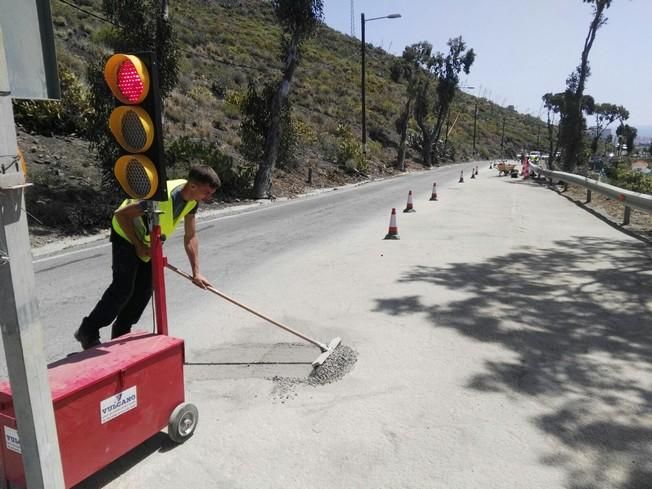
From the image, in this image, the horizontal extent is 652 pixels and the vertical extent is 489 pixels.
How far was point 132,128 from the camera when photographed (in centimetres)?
316

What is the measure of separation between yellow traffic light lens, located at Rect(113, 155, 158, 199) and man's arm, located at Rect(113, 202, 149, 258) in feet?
1.46

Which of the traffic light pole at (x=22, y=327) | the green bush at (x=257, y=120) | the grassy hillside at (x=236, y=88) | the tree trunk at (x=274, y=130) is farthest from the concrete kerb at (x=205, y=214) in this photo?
the traffic light pole at (x=22, y=327)

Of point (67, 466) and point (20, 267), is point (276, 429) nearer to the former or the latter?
point (67, 466)

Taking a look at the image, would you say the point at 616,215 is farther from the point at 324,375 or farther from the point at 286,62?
the point at 324,375

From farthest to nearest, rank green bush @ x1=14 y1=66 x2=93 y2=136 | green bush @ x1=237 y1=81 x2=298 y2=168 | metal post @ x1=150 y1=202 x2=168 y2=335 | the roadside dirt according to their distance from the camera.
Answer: green bush @ x1=237 y1=81 x2=298 y2=168 → green bush @ x1=14 y1=66 x2=93 y2=136 → the roadside dirt → metal post @ x1=150 y1=202 x2=168 y2=335

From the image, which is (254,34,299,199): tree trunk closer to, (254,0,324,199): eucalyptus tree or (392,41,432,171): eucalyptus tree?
(254,0,324,199): eucalyptus tree

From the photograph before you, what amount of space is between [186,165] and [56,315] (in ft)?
37.3

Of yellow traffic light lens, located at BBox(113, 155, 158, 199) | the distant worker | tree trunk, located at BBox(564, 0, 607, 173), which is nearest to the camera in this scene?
yellow traffic light lens, located at BBox(113, 155, 158, 199)

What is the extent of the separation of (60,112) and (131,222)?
1343cm

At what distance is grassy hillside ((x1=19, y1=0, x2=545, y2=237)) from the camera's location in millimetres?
20000

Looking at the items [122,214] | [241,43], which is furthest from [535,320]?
[241,43]

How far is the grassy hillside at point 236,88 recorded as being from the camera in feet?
65.6

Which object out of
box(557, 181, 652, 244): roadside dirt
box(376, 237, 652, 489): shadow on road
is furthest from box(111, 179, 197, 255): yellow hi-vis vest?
box(557, 181, 652, 244): roadside dirt

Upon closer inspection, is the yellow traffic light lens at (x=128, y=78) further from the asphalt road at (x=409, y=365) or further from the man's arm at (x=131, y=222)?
the asphalt road at (x=409, y=365)
